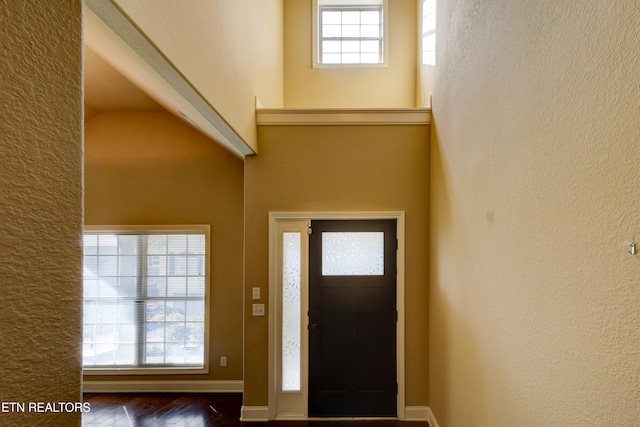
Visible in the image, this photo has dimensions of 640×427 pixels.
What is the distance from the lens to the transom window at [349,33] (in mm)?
4613

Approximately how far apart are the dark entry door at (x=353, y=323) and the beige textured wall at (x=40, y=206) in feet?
8.68

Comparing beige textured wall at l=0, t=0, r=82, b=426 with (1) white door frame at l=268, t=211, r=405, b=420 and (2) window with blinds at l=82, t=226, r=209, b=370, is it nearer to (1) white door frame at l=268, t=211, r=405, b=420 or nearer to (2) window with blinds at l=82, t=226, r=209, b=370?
(1) white door frame at l=268, t=211, r=405, b=420

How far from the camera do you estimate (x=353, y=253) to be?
325 centimetres

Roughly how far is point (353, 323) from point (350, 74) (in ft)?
11.4

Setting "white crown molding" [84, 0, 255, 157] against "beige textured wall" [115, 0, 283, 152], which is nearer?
"white crown molding" [84, 0, 255, 157]

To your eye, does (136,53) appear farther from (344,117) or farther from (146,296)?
(146,296)

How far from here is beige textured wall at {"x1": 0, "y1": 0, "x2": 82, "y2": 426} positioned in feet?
1.73

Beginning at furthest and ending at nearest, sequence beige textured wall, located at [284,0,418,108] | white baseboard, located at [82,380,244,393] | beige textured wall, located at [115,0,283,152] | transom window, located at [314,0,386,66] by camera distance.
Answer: transom window, located at [314,0,386,66], beige textured wall, located at [284,0,418,108], white baseboard, located at [82,380,244,393], beige textured wall, located at [115,0,283,152]

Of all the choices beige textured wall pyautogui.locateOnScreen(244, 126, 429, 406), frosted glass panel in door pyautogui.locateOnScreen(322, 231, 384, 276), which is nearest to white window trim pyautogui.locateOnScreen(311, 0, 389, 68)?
beige textured wall pyautogui.locateOnScreen(244, 126, 429, 406)

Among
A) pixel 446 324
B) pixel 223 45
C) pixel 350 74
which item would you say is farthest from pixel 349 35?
pixel 446 324

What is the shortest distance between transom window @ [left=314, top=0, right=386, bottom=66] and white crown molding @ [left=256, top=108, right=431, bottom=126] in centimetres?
183

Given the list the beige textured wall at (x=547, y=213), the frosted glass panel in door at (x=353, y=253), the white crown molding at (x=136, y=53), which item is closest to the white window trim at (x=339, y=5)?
the beige textured wall at (x=547, y=213)

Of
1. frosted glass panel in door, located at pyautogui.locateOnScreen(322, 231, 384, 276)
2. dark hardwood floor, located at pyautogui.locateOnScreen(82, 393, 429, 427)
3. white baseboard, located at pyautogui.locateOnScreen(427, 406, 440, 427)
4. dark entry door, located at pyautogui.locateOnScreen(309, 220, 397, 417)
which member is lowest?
dark hardwood floor, located at pyautogui.locateOnScreen(82, 393, 429, 427)

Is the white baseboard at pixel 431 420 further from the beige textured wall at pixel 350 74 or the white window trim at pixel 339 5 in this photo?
the white window trim at pixel 339 5
